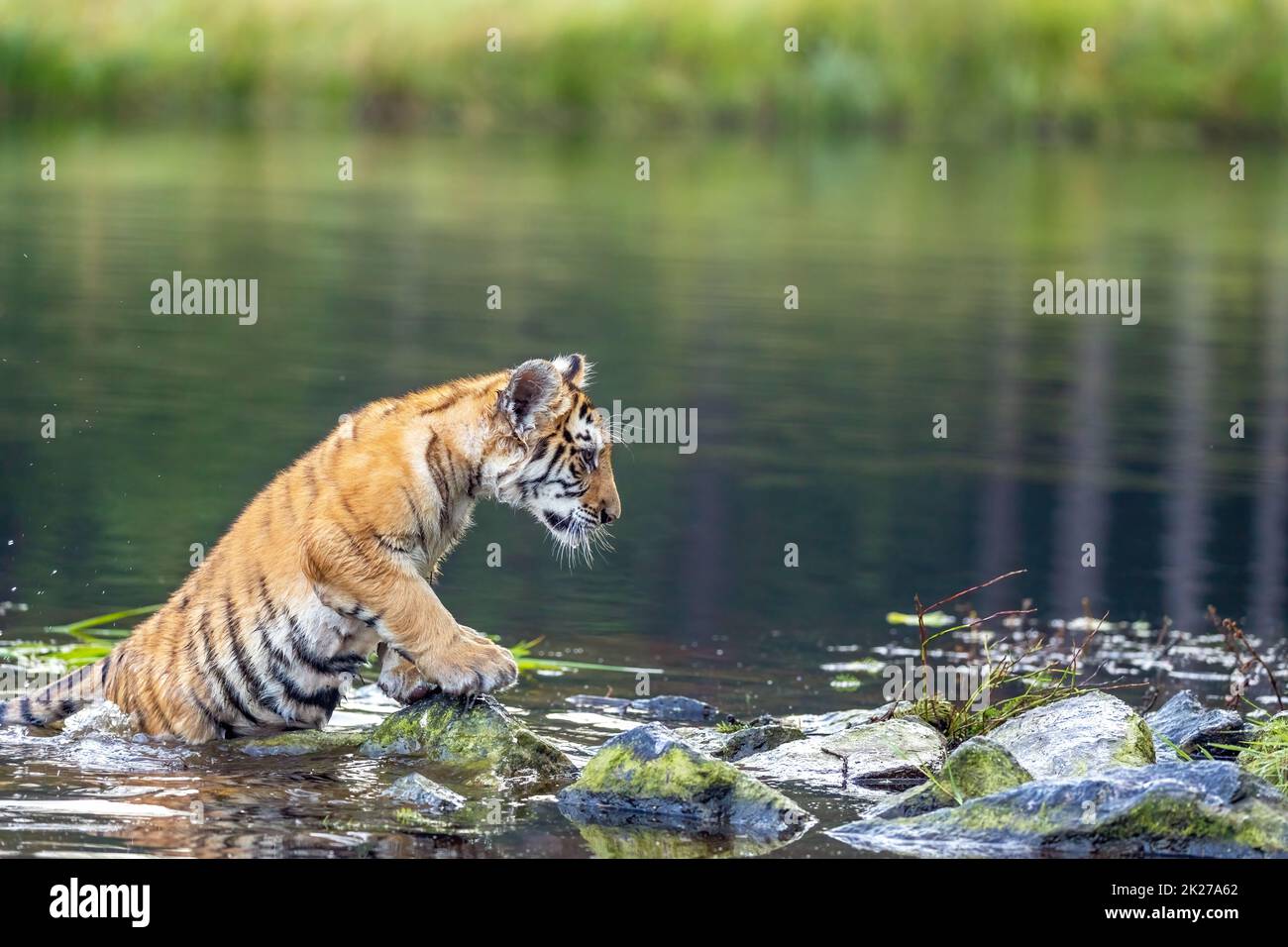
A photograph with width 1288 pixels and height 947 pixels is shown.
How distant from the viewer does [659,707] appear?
938cm

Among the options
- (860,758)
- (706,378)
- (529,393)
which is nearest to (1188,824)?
(860,758)

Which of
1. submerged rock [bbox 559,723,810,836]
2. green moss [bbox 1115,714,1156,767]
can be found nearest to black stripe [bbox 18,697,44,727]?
submerged rock [bbox 559,723,810,836]

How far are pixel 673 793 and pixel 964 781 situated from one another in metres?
1.08

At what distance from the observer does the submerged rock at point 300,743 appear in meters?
8.09

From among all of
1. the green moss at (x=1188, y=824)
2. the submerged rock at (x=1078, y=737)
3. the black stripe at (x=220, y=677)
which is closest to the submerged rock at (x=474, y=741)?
the black stripe at (x=220, y=677)

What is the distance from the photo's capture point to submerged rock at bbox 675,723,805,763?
8.54 m

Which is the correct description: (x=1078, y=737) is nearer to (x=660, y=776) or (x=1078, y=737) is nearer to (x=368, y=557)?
(x=660, y=776)

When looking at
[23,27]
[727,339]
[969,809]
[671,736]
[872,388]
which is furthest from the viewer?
[23,27]

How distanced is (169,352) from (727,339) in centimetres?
585

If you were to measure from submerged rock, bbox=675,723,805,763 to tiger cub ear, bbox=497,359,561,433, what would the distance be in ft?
4.99

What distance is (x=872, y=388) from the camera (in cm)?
1934

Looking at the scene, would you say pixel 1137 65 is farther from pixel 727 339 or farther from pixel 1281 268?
pixel 727 339

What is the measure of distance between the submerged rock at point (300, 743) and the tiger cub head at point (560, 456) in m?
1.19

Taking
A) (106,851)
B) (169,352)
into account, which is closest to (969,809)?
(106,851)
